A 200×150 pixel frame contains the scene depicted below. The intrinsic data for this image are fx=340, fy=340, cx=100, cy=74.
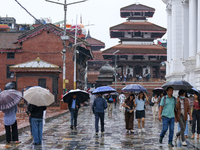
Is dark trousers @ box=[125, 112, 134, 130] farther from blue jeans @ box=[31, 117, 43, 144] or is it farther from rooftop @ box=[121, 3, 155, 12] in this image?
rooftop @ box=[121, 3, 155, 12]

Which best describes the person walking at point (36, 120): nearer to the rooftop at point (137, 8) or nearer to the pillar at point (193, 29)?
the pillar at point (193, 29)

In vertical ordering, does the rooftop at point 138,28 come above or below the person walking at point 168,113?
above

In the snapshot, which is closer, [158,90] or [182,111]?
[182,111]

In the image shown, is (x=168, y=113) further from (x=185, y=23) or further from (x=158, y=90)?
(x=185, y=23)

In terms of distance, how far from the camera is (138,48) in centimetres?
5847

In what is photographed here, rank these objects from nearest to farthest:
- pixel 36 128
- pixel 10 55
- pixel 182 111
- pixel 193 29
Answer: pixel 36 128 < pixel 182 111 < pixel 193 29 < pixel 10 55

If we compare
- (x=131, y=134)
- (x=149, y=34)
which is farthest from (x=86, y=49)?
(x=131, y=134)

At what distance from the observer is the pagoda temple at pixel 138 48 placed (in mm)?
57378

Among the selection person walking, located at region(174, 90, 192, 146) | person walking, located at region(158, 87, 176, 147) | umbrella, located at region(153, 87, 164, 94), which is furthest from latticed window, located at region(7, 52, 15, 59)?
person walking, located at region(158, 87, 176, 147)

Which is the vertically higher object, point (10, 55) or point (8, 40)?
point (8, 40)

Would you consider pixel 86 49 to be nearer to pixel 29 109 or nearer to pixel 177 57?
pixel 177 57

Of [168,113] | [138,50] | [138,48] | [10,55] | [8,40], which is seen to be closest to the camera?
[168,113]

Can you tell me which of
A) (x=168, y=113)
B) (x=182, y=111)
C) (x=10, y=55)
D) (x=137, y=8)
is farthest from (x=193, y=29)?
(x=137, y=8)

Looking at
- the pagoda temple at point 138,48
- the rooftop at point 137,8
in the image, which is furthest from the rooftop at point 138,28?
the rooftop at point 137,8
